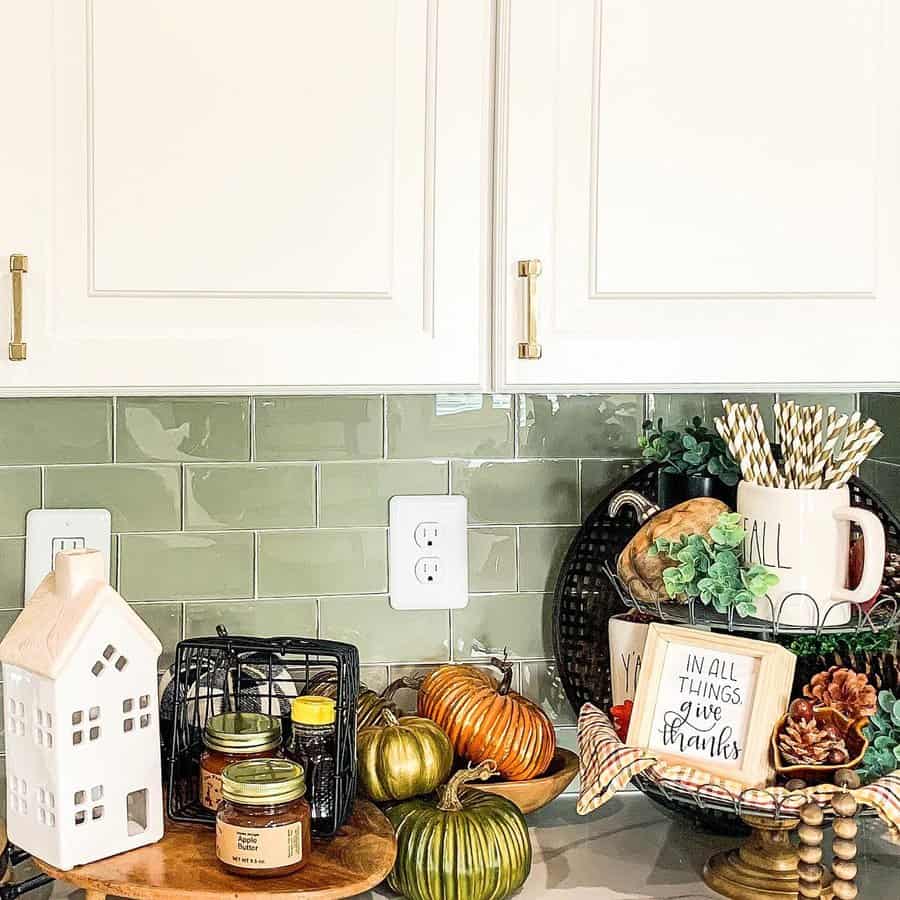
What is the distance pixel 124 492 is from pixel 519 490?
514mm

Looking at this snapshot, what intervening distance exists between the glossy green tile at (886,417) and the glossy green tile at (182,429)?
848mm

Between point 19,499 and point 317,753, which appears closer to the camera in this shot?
point 317,753

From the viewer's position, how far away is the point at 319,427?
159 cm

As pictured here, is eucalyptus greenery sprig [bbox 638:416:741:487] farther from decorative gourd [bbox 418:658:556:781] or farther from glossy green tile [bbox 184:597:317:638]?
glossy green tile [bbox 184:597:317:638]

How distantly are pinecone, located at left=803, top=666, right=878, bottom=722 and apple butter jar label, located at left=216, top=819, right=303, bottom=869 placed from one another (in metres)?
0.57

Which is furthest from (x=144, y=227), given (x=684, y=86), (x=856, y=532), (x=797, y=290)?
(x=856, y=532)

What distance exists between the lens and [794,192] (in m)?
1.26

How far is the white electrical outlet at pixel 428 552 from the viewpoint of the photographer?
1610mm

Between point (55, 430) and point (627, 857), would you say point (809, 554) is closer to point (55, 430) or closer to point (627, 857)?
point (627, 857)

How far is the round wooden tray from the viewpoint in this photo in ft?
3.88

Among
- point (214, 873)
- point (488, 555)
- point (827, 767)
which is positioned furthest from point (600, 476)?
point (214, 873)

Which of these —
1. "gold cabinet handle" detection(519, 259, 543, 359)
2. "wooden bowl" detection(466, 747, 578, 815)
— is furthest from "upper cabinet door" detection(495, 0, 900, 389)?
"wooden bowl" detection(466, 747, 578, 815)

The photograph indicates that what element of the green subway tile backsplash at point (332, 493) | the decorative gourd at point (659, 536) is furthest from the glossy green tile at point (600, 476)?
the decorative gourd at point (659, 536)

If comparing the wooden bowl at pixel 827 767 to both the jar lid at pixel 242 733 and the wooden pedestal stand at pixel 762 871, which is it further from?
the jar lid at pixel 242 733
